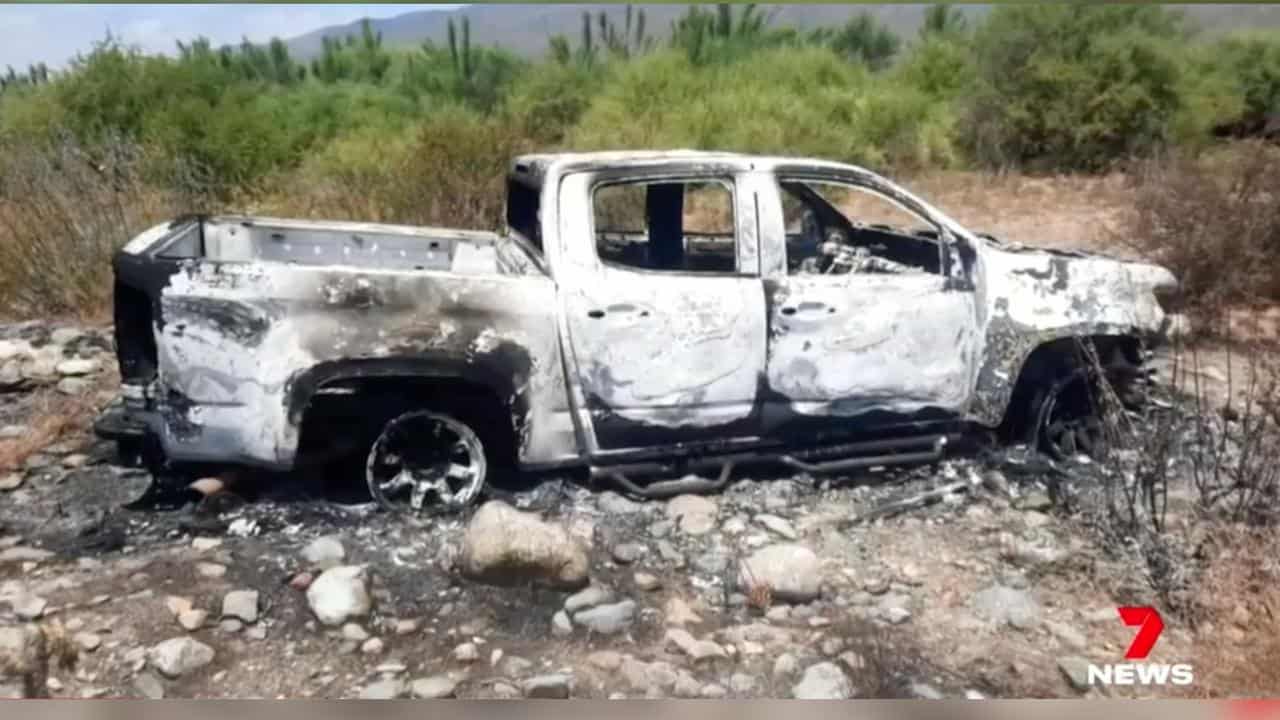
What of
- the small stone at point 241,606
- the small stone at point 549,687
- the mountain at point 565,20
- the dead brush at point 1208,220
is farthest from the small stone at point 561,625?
the dead brush at point 1208,220

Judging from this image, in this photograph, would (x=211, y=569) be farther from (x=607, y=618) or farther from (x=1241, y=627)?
(x=1241, y=627)

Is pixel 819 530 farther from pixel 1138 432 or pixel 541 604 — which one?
pixel 1138 432

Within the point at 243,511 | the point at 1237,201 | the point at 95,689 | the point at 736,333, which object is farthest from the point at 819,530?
the point at 1237,201

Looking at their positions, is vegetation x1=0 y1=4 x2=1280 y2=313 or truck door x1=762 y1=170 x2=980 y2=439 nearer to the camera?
vegetation x1=0 y1=4 x2=1280 y2=313

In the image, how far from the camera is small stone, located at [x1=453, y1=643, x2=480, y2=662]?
274 centimetres

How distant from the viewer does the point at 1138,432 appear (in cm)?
332

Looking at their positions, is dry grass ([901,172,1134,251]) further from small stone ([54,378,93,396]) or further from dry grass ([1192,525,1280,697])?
small stone ([54,378,93,396])

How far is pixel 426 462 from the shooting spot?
10.6ft

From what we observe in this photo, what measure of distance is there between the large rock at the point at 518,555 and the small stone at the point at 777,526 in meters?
0.51

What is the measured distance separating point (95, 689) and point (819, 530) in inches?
73.2

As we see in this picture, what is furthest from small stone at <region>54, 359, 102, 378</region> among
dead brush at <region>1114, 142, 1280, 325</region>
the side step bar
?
dead brush at <region>1114, 142, 1280, 325</region>

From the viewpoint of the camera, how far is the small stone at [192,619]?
2.68 m

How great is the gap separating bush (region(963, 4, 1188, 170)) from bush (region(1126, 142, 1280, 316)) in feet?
0.54

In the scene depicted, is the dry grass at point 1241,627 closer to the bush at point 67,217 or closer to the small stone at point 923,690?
the small stone at point 923,690
